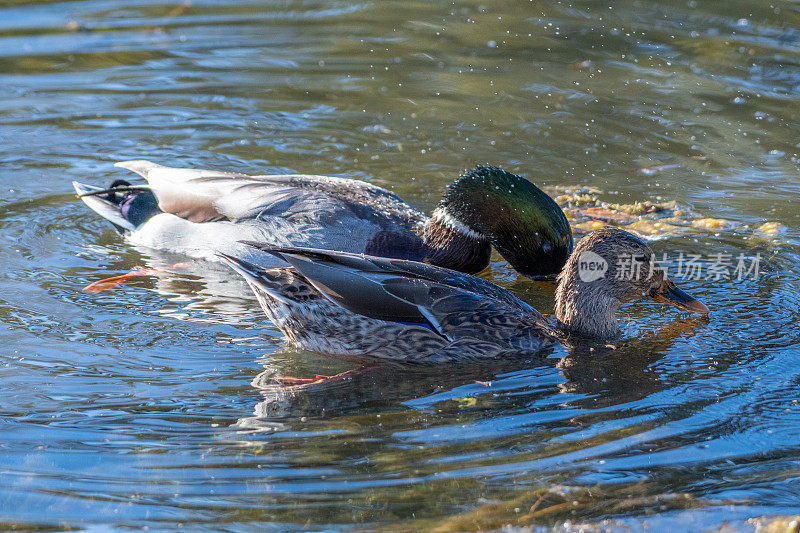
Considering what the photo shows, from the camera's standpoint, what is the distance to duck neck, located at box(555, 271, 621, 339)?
6078 millimetres

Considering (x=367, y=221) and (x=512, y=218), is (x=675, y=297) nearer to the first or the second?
(x=512, y=218)

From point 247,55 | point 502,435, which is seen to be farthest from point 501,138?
point 502,435

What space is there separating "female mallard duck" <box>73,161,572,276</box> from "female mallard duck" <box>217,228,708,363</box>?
0.97 metres

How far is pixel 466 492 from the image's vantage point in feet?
13.7

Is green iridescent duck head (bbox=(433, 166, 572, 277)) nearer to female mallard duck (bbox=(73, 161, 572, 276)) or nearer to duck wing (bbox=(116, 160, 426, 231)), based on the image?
female mallard duck (bbox=(73, 161, 572, 276))

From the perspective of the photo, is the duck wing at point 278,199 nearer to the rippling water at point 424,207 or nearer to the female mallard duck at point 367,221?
the female mallard duck at point 367,221

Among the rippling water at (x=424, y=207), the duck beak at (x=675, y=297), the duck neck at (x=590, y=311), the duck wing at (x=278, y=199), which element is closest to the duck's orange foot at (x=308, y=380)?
the rippling water at (x=424, y=207)

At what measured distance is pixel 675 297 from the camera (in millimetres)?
6188

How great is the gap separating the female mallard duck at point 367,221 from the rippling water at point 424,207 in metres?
0.26

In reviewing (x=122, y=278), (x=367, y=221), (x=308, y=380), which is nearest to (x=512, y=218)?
(x=367, y=221)

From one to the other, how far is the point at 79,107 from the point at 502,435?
6.49 meters

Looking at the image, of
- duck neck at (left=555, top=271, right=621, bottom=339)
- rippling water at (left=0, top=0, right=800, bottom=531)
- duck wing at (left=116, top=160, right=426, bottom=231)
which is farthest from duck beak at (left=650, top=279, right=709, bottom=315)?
duck wing at (left=116, top=160, right=426, bottom=231)

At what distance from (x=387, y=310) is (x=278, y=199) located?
5.78ft

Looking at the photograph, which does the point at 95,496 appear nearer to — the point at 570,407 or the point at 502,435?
the point at 502,435
